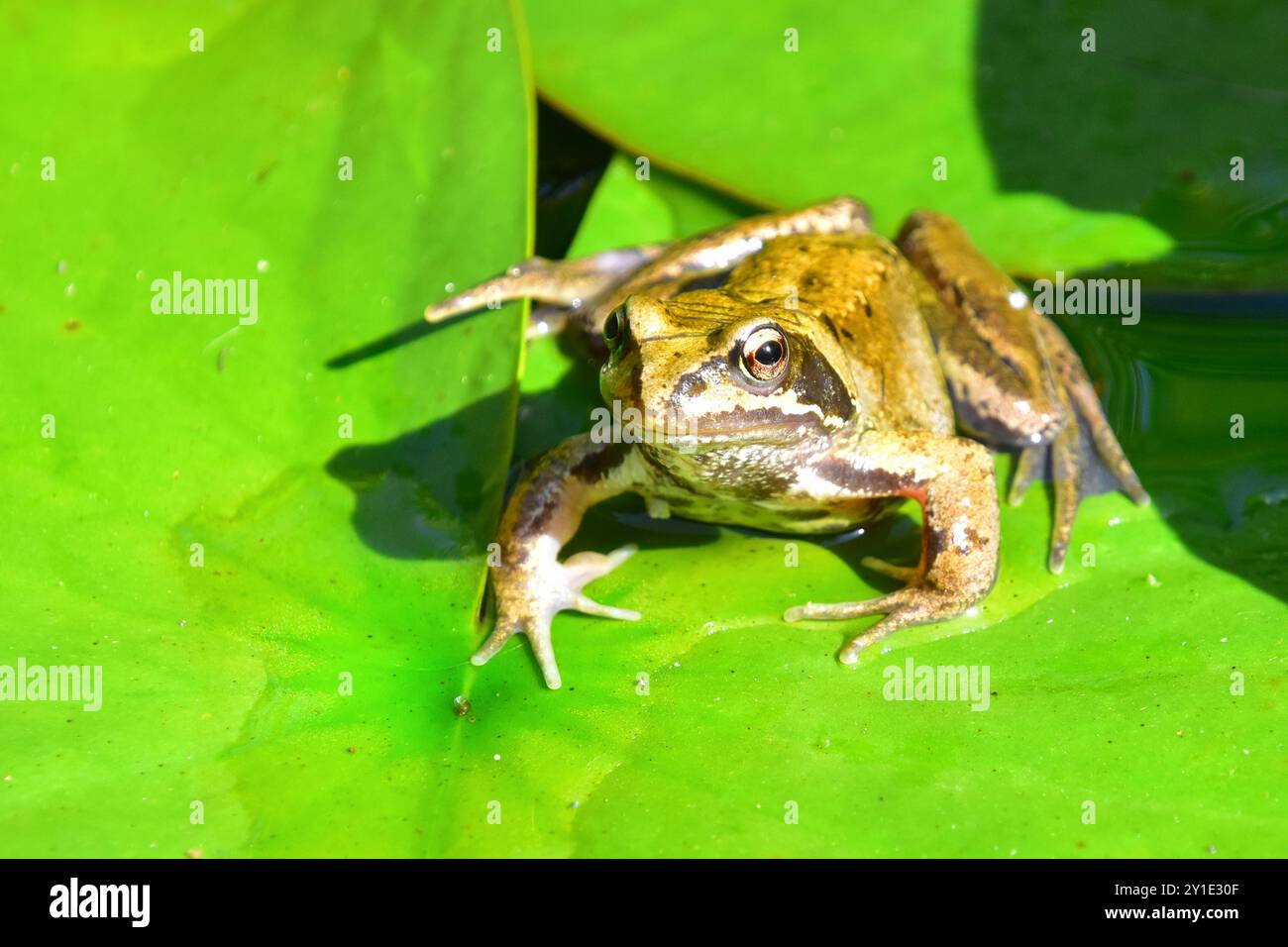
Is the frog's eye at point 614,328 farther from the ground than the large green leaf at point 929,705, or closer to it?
farther from the ground

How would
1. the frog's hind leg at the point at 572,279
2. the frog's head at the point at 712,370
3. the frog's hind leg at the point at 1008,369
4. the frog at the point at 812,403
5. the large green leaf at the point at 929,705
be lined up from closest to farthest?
1. the large green leaf at the point at 929,705
2. the frog's head at the point at 712,370
3. the frog at the point at 812,403
4. the frog's hind leg at the point at 1008,369
5. the frog's hind leg at the point at 572,279

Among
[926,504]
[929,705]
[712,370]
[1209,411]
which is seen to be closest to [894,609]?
[926,504]

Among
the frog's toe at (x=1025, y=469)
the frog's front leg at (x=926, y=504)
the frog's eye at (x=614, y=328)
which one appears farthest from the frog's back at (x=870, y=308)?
the frog's eye at (x=614, y=328)

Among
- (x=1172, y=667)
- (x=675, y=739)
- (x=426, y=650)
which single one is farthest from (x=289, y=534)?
(x=1172, y=667)

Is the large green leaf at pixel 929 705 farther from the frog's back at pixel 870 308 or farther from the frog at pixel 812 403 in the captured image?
the frog's back at pixel 870 308

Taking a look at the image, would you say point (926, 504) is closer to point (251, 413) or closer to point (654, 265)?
point (654, 265)

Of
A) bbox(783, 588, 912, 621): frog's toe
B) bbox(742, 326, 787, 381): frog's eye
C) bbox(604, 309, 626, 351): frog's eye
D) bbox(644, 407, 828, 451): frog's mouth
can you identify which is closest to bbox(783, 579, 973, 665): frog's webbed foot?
bbox(783, 588, 912, 621): frog's toe

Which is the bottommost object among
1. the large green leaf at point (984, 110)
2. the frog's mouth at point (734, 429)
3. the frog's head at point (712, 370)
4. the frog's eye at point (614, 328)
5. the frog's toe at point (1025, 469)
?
the frog's toe at point (1025, 469)
